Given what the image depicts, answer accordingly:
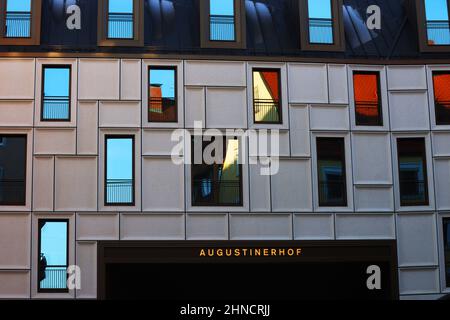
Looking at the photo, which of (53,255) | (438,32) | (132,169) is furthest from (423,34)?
(53,255)

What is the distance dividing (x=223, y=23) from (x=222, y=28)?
0.18 m

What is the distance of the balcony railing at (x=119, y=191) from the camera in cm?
2477

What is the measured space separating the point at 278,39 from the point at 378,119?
170 inches

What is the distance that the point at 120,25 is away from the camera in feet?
84.9

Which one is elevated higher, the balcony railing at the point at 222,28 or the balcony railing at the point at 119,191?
the balcony railing at the point at 222,28

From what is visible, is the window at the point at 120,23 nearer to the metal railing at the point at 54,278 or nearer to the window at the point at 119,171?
the window at the point at 119,171

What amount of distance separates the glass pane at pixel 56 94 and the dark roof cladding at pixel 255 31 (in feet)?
2.69

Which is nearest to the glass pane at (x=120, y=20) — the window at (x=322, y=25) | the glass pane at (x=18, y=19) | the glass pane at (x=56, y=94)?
the glass pane at (x=56, y=94)

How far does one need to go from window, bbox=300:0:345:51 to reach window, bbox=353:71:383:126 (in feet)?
4.06

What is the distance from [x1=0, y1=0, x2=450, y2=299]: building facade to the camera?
24562 mm

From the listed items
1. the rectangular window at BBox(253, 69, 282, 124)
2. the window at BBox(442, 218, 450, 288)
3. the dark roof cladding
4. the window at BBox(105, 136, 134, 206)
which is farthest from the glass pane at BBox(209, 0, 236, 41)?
the window at BBox(442, 218, 450, 288)

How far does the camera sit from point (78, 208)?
24.5 meters

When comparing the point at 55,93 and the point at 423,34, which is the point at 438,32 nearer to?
the point at 423,34

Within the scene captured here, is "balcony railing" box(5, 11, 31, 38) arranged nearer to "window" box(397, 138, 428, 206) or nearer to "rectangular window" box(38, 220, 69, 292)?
"rectangular window" box(38, 220, 69, 292)
